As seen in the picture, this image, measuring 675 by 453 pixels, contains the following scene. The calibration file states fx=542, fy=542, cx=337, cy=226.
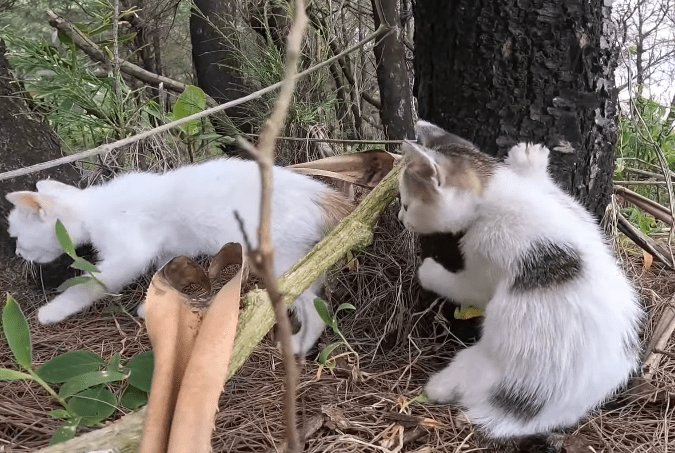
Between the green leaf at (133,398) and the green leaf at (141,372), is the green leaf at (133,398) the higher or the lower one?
the lower one

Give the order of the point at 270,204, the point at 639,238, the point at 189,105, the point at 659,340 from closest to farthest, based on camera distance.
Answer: the point at 270,204
the point at 659,340
the point at 639,238
the point at 189,105

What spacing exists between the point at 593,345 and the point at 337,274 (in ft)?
3.14

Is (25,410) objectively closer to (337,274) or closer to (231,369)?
(231,369)

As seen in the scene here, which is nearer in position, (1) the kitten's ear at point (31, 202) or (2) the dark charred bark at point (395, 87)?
(1) the kitten's ear at point (31, 202)

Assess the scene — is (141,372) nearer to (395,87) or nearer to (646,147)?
(395,87)

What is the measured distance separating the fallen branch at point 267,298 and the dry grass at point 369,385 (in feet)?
0.82

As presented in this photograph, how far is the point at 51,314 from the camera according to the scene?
2094 millimetres

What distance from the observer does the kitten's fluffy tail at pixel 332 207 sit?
2.14 m

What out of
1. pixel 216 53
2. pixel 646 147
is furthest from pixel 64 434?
pixel 216 53

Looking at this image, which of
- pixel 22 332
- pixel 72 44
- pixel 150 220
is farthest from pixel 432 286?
pixel 72 44

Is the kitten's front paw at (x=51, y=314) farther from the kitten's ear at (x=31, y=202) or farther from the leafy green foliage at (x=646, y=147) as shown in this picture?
the leafy green foliage at (x=646, y=147)

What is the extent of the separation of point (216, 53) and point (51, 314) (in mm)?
3062

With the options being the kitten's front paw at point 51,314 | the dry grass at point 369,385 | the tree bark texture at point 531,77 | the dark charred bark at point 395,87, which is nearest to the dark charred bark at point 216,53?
the dark charred bark at point 395,87

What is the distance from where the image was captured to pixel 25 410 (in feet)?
4.77
